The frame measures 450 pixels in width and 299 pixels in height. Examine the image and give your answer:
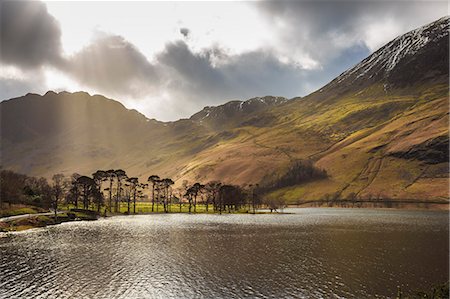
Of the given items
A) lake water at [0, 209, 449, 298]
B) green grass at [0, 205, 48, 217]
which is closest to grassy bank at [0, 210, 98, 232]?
green grass at [0, 205, 48, 217]

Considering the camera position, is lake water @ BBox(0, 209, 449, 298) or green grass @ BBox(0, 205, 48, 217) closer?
lake water @ BBox(0, 209, 449, 298)

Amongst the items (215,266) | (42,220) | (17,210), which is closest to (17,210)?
(17,210)

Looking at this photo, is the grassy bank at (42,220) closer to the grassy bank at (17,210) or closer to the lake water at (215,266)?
the grassy bank at (17,210)

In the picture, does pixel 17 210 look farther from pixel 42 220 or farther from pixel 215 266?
pixel 215 266

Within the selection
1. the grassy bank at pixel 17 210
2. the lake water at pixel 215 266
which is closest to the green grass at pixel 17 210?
the grassy bank at pixel 17 210

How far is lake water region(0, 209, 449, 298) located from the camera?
4572 cm

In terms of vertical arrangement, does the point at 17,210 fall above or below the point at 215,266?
above

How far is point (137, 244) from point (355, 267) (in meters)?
48.9

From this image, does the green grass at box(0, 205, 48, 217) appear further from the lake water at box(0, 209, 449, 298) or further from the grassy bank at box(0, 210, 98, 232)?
the lake water at box(0, 209, 449, 298)

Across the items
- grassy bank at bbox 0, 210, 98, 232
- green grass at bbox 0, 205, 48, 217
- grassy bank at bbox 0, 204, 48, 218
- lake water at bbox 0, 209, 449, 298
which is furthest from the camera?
grassy bank at bbox 0, 204, 48, 218

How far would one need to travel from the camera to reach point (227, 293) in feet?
146

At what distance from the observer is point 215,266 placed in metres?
59.7

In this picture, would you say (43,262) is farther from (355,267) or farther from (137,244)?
(355,267)

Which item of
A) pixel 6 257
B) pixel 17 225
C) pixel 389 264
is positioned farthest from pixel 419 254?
pixel 17 225
